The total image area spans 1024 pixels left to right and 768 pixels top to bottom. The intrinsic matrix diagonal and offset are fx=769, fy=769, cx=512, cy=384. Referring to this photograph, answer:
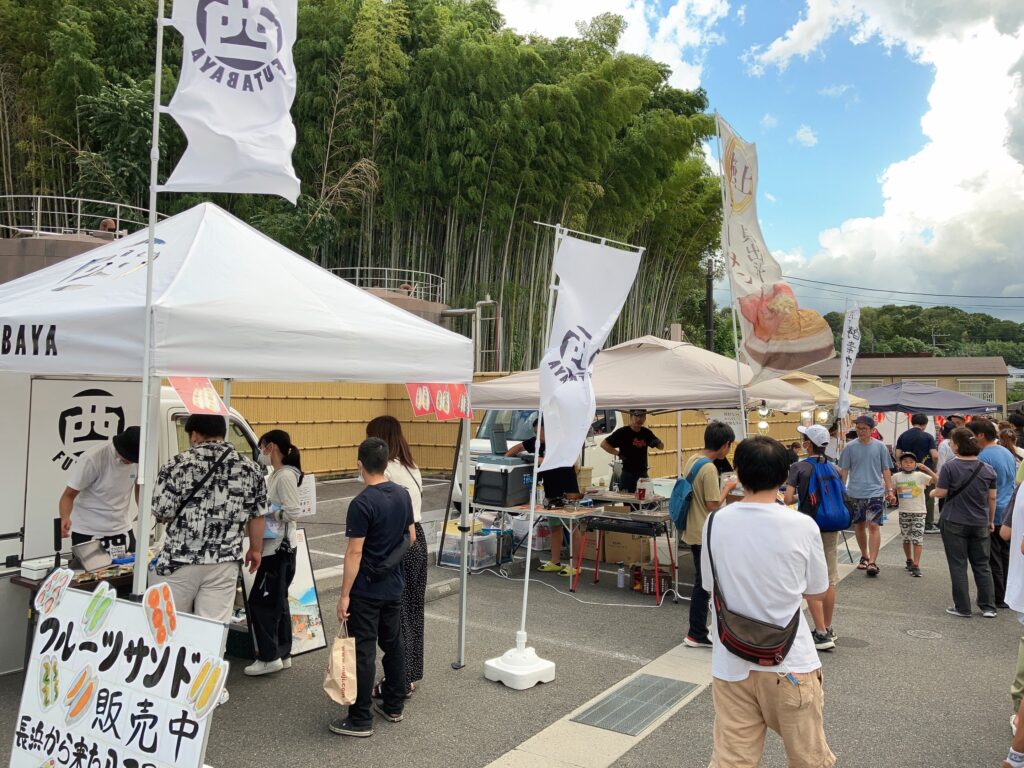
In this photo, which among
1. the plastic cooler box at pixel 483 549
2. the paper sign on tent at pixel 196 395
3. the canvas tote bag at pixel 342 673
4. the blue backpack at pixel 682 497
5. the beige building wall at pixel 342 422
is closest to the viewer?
the canvas tote bag at pixel 342 673

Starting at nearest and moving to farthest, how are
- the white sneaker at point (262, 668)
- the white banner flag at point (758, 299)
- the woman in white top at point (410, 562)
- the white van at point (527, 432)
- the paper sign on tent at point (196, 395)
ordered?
the paper sign on tent at point (196, 395)
the woman in white top at point (410, 562)
the white sneaker at point (262, 668)
the white banner flag at point (758, 299)
the white van at point (527, 432)

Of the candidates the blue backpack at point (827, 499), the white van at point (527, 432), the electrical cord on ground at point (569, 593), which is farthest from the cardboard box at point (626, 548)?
the white van at point (527, 432)

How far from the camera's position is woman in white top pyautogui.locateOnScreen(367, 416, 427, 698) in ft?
15.0

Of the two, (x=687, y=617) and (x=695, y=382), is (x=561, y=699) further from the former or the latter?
(x=695, y=382)

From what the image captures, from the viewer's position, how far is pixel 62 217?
55.0ft

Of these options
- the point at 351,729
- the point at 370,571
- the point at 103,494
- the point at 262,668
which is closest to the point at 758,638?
the point at 370,571

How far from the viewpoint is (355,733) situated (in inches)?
158

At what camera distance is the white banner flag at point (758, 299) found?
250 inches

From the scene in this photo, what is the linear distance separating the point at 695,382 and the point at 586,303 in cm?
249

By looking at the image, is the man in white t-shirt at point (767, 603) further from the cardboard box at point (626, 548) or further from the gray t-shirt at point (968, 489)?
the cardboard box at point (626, 548)

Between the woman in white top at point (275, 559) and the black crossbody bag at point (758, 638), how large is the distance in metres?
2.98

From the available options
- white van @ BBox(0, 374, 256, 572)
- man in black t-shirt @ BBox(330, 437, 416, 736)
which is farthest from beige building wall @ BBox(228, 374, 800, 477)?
man in black t-shirt @ BBox(330, 437, 416, 736)

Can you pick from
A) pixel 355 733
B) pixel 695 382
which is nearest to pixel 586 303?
pixel 695 382

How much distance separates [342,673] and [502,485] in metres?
4.36
